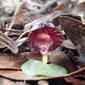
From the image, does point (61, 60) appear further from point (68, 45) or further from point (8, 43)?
point (8, 43)

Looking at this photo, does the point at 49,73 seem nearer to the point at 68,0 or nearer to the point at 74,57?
the point at 74,57

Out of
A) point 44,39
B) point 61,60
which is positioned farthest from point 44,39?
point 61,60

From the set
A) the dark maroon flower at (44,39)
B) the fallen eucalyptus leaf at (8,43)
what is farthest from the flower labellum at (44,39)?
the fallen eucalyptus leaf at (8,43)

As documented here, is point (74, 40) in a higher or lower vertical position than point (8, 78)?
higher

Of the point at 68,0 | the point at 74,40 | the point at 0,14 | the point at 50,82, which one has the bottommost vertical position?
the point at 50,82

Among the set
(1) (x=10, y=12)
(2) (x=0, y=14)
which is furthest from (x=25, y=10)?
(2) (x=0, y=14)

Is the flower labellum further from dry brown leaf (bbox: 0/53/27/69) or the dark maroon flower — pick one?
dry brown leaf (bbox: 0/53/27/69)

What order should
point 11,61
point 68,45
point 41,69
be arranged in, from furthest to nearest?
point 68,45, point 11,61, point 41,69
